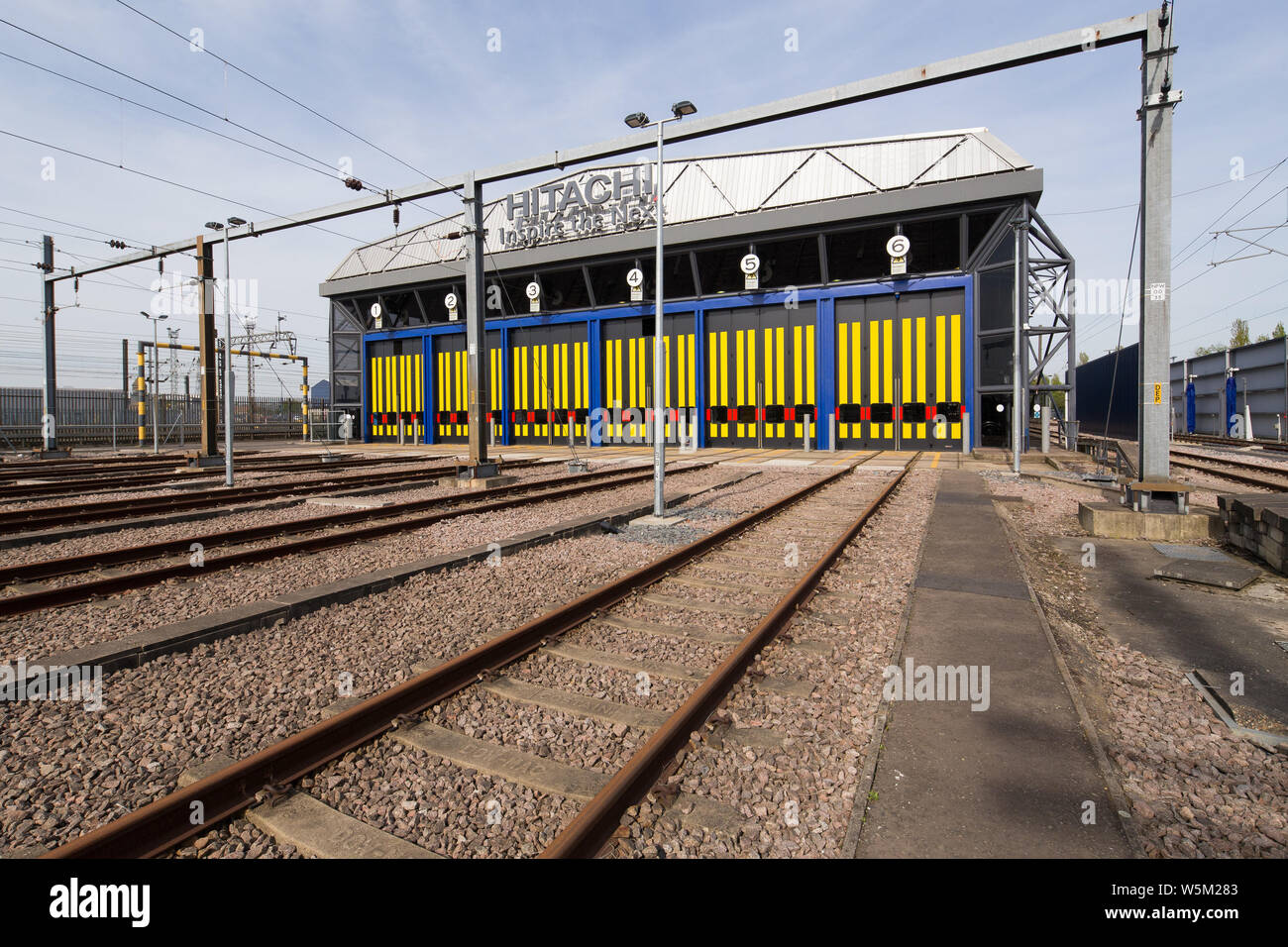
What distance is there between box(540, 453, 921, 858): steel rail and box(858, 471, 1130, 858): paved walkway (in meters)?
1.01

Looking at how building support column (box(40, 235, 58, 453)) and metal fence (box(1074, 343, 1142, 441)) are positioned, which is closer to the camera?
building support column (box(40, 235, 58, 453))

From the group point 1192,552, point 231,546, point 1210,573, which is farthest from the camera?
point 231,546

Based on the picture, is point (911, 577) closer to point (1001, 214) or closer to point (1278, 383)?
point (1001, 214)

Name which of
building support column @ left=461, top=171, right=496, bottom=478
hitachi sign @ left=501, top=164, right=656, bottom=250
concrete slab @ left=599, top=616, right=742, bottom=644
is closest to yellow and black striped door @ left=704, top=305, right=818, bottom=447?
hitachi sign @ left=501, top=164, right=656, bottom=250

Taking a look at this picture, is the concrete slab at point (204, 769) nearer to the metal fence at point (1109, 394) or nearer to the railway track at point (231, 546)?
the railway track at point (231, 546)

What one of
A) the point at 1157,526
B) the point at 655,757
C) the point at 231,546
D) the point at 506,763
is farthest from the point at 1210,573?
the point at 231,546

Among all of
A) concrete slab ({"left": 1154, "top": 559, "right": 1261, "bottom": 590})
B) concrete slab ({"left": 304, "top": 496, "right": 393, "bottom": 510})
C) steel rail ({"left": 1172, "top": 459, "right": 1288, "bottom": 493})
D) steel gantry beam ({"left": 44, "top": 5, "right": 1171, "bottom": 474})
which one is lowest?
concrete slab ({"left": 1154, "top": 559, "right": 1261, "bottom": 590})

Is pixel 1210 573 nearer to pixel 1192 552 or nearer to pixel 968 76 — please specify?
pixel 1192 552

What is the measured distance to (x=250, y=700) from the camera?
13.6 feet

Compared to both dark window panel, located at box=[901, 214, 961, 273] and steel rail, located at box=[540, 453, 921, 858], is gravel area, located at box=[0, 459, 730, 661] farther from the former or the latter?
dark window panel, located at box=[901, 214, 961, 273]

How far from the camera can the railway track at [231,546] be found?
6.47 meters

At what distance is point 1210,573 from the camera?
735 centimetres

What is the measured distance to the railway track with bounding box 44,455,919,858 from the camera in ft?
9.17

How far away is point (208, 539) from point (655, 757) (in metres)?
8.12
